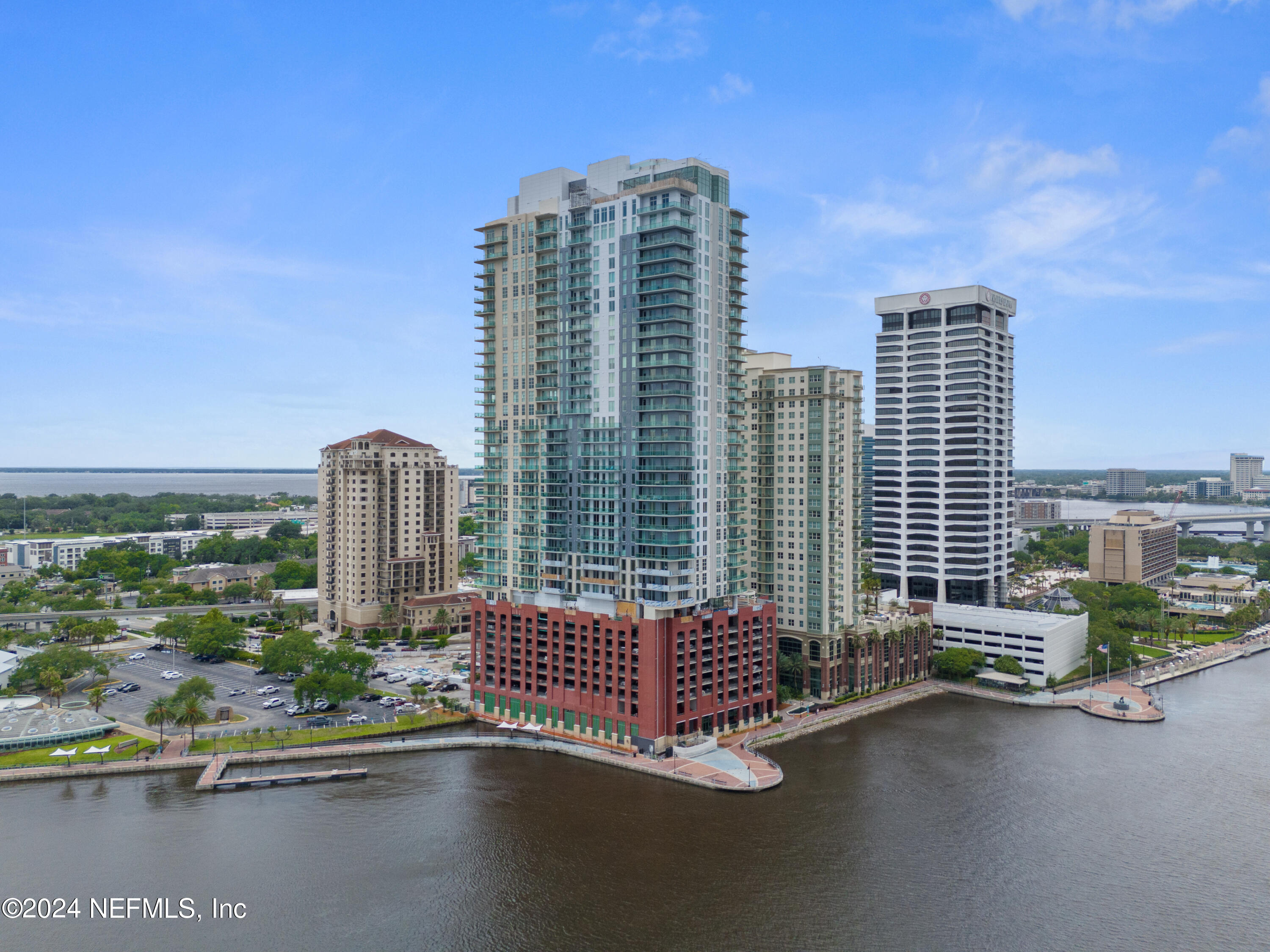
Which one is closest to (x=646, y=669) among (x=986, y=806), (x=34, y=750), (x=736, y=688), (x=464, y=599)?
(x=736, y=688)

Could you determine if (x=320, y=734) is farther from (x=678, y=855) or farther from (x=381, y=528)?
(x=381, y=528)

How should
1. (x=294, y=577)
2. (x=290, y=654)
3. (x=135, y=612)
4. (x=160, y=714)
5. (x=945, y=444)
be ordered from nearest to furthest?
(x=160, y=714), (x=290, y=654), (x=945, y=444), (x=135, y=612), (x=294, y=577)

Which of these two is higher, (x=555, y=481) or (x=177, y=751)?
(x=555, y=481)

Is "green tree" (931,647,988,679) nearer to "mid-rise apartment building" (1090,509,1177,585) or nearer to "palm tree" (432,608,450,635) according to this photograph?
"palm tree" (432,608,450,635)

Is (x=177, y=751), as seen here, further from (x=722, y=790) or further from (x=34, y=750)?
(x=722, y=790)

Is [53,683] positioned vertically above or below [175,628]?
below

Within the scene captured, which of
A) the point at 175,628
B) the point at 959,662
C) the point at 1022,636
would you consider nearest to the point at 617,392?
the point at 959,662

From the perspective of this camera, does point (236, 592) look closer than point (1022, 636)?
No
